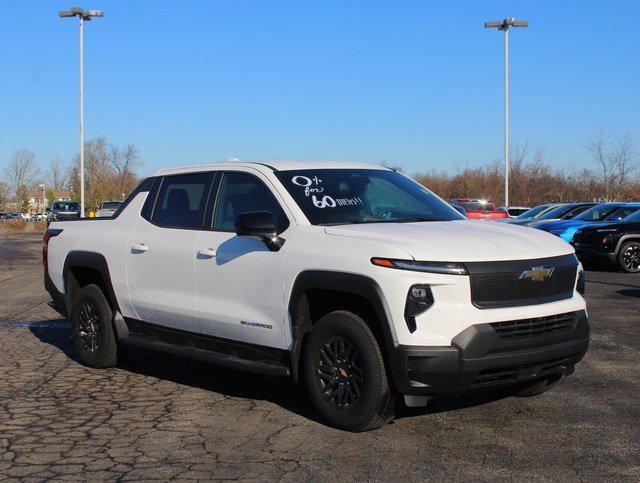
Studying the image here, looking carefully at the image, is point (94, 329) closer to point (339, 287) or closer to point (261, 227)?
point (261, 227)

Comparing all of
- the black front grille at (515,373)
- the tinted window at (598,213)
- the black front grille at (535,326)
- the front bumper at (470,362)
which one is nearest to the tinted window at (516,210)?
the tinted window at (598,213)

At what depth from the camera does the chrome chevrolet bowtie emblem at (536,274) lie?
16.1 ft

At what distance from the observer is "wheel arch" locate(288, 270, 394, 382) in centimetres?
477

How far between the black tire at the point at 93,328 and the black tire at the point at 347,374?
256 centimetres

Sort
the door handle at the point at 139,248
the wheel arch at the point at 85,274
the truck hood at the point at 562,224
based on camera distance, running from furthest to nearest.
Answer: the truck hood at the point at 562,224, the wheel arch at the point at 85,274, the door handle at the point at 139,248

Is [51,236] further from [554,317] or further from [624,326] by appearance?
[624,326]

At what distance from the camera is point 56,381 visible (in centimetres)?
676

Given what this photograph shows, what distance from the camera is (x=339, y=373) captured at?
5.11 metres

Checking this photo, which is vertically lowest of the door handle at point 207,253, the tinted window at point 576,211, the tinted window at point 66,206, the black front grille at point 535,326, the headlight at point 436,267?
the black front grille at point 535,326

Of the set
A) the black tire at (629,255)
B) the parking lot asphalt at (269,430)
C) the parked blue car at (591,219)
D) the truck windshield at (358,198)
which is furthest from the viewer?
the parked blue car at (591,219)

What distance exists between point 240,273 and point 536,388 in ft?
7.78

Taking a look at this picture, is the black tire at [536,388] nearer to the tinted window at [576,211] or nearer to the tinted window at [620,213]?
the tinted window at [620,213]

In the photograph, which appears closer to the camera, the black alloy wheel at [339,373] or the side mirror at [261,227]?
the black alloy wheel at [339,373]

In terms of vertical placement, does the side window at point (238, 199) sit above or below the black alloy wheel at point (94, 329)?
above
